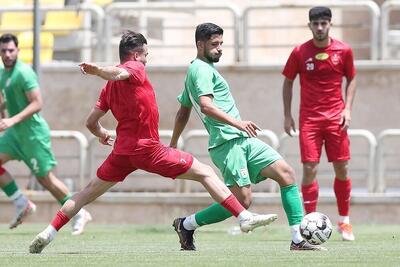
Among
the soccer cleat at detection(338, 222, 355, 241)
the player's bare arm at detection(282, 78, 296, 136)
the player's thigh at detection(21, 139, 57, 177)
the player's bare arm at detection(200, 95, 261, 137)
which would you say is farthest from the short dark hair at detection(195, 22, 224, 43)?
the player's thigh at detection(21, 139, 57, 177)

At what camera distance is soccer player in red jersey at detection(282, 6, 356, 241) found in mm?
15500

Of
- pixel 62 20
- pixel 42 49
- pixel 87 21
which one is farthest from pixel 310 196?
pixel 62 20

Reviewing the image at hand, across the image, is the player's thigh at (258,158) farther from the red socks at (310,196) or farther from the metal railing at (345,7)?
the metal railing at (345,7)

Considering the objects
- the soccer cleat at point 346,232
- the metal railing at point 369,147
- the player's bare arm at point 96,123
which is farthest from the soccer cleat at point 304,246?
the metal railing at point 369,147

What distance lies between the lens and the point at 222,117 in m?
12.5

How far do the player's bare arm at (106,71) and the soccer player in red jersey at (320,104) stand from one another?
3.69 metres

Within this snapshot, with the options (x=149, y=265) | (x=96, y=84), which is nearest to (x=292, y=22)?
(x=96, y=84)

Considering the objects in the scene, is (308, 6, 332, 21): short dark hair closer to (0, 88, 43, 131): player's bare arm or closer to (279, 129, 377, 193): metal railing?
(0, 88, 43, 131): player's bare arm

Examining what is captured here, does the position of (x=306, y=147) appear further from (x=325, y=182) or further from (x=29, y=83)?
(x=325, y=182)

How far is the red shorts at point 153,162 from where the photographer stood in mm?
12594

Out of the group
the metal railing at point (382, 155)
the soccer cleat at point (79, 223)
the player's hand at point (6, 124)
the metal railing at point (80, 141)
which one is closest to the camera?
the player's hand at point (6, 124)

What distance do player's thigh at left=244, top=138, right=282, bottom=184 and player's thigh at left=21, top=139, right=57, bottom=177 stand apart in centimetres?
436

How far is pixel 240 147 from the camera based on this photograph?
520 inches

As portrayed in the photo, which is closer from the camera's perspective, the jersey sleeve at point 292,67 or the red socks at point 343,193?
the jersey sleeve at point 292,67
